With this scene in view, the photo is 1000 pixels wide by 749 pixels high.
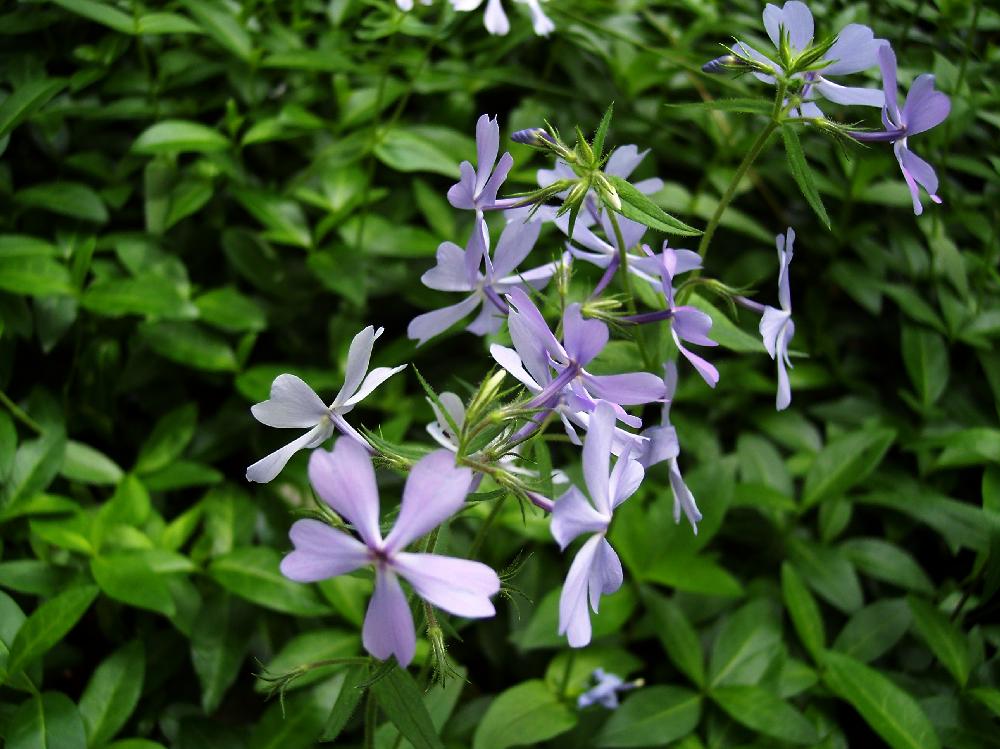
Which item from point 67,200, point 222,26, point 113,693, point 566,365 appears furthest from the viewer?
point 222,26

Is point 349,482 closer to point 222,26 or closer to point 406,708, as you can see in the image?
point 406,708

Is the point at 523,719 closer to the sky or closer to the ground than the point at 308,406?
closer to the ground

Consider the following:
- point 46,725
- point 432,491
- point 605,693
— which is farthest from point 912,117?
point 46,725

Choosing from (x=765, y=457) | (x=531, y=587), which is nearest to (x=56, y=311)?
(x=531, y=587)

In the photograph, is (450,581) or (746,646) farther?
(746,646)

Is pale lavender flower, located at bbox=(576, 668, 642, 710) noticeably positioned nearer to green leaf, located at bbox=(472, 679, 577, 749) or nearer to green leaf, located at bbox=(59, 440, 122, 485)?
green leaf, located at bbox=(472, 679, 577, 749)

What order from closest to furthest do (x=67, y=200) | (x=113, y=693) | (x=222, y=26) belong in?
(x=113, y=693), (x=67, y=200), (x=222, y=26)

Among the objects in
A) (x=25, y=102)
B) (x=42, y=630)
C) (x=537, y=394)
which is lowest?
(x=42, y=630)

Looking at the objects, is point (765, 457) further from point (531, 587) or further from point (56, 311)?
point (56, 311)
